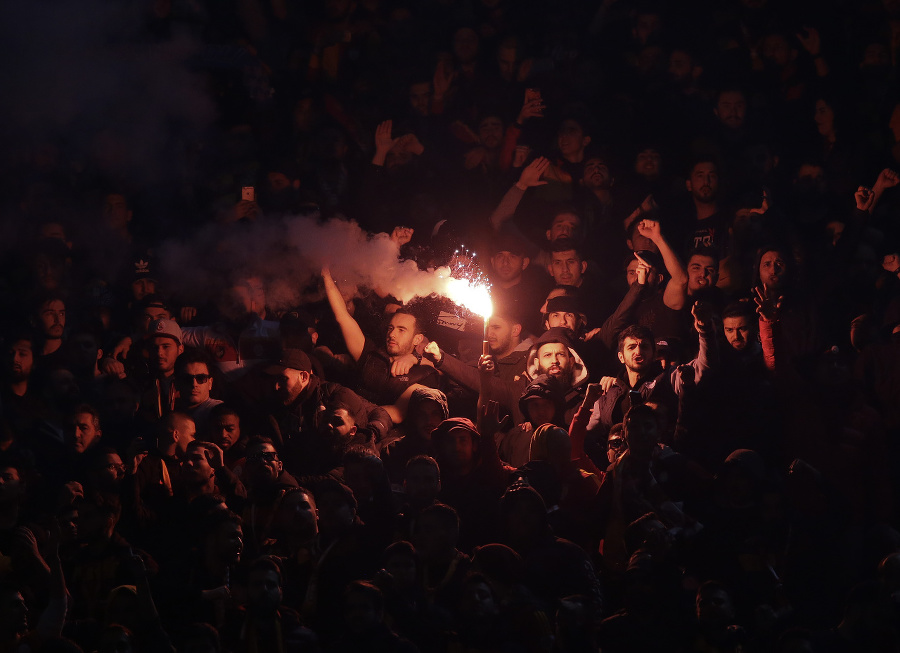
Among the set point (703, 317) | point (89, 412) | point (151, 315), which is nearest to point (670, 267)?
point (703, 317)

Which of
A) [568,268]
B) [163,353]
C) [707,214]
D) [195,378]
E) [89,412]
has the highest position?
[707,214]

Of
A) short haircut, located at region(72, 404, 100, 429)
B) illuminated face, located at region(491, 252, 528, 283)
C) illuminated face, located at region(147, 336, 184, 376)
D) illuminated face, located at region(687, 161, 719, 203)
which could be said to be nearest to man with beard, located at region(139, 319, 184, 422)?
illuminated face, located at region(147, 336, 184, 376)

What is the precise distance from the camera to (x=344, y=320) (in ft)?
27.9

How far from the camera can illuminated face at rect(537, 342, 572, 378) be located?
784 centimetres

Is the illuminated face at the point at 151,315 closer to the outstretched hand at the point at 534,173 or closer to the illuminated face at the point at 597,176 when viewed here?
the outstretched hand at the point at 534,173

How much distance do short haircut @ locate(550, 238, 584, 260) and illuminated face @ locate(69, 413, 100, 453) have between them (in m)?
3.68

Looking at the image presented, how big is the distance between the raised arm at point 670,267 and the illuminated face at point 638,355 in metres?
0.48

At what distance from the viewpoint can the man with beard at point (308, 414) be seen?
7.62 meters

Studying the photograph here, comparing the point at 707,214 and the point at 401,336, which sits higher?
the point at 707,214

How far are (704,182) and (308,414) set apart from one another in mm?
3545

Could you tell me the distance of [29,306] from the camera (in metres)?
8.30

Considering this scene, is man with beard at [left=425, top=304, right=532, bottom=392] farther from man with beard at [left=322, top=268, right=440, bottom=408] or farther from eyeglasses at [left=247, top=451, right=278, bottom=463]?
eyeglasses at [left=247, top=451, right=278, bottom=463]

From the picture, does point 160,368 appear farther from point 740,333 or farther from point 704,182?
point 704,182

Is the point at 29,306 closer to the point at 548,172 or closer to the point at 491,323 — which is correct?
the point at 491,323
